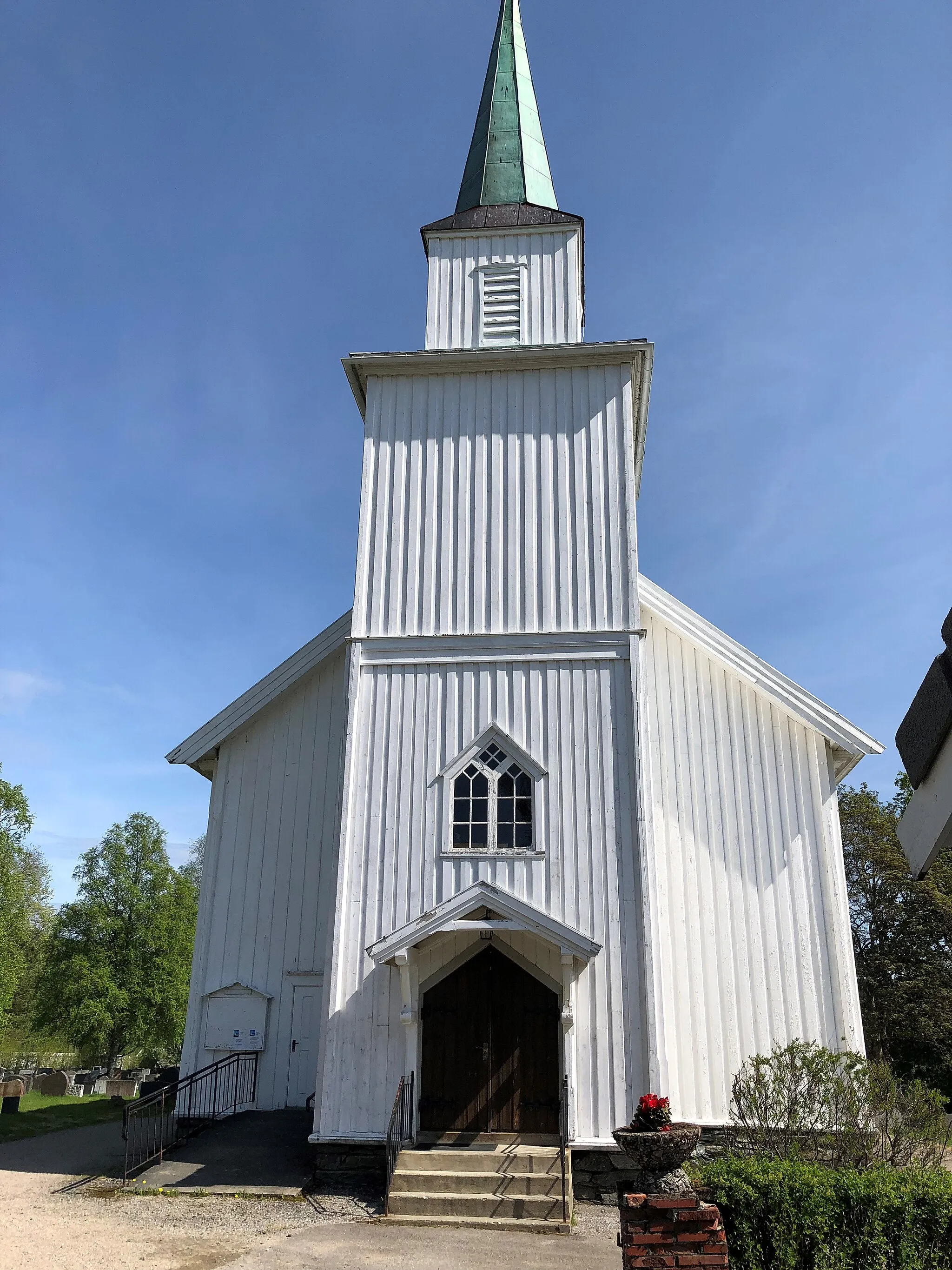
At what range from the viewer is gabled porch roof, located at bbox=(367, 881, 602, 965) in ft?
36.6

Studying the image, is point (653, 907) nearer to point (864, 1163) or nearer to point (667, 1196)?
point (864, 1163)

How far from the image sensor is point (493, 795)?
1250 centimetres

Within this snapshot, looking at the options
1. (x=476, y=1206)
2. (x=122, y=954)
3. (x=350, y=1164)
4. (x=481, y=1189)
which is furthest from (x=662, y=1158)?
(x=122, y=954)

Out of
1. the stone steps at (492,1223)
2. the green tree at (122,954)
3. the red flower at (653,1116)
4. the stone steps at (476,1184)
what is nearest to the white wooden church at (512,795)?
the stone steps at (476,1184)

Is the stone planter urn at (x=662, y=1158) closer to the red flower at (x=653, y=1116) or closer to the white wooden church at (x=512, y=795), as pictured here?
the red flower at (x=653, y=1116)

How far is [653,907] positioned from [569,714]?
9.02 feet

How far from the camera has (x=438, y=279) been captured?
15914mm

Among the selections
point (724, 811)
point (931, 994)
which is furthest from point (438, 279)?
point (931, 994)

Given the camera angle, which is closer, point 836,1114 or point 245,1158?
point 836,1114

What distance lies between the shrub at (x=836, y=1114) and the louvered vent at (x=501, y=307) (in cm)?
1123

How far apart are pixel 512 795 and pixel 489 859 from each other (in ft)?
2.99

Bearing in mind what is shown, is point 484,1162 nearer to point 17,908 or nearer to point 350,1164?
point 350,1164

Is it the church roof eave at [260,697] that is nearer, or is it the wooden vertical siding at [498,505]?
the wooden vertical siding at [498,505]

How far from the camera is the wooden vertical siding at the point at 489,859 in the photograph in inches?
447
